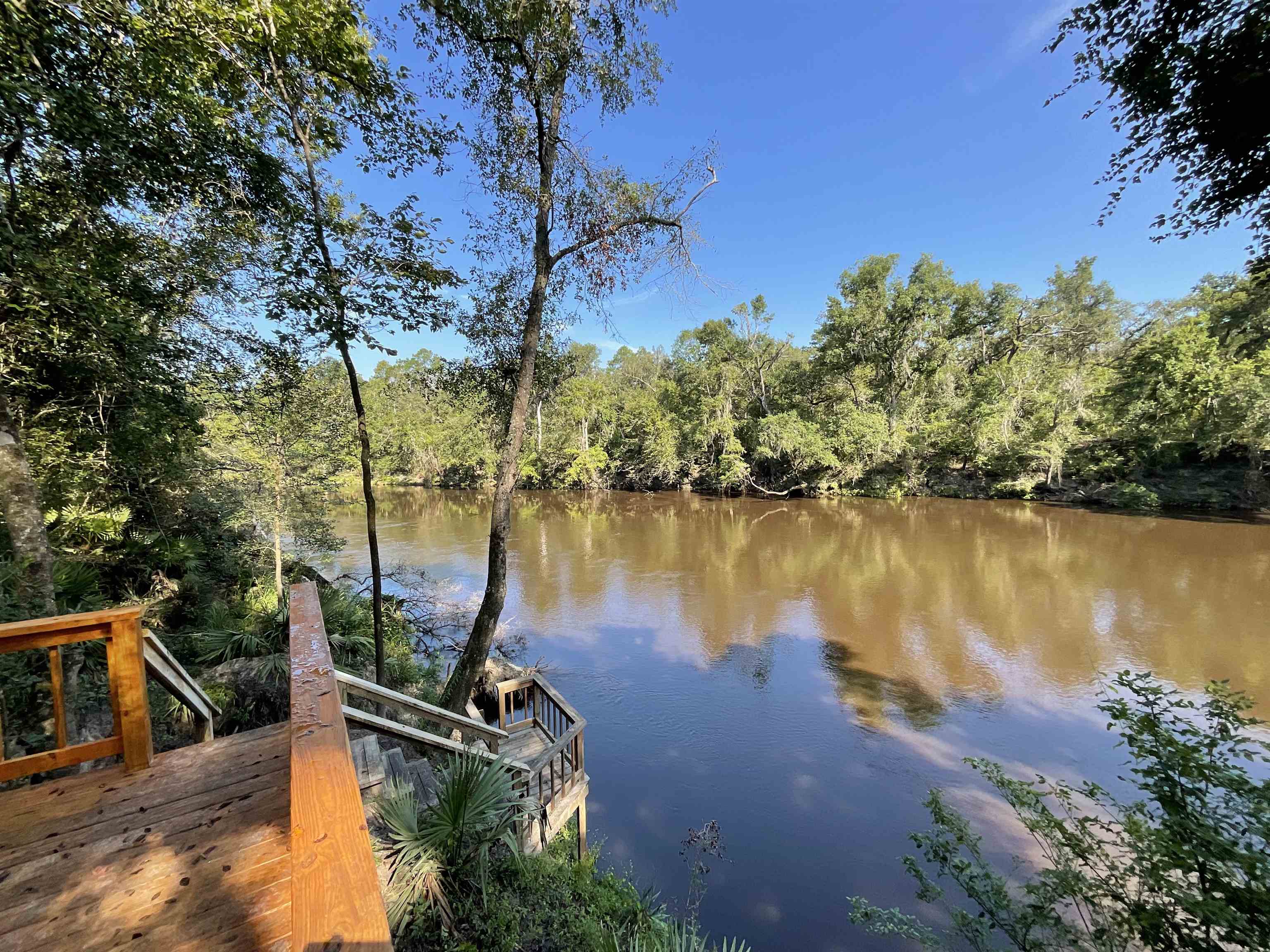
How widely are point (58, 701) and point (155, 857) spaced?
2.75 feet


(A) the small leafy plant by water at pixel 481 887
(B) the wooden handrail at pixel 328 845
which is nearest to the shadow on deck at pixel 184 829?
(B) the wooden handrail at pixel 328 845

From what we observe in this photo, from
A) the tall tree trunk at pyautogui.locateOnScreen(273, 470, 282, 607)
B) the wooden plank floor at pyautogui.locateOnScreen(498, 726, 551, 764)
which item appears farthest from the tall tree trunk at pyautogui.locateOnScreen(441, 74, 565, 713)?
the tall tree trunk at pyautogui.locateOnScreen(273, 470, 282, 607)

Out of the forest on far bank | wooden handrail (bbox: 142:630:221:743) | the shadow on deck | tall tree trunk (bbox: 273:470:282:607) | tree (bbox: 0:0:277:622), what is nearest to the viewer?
the shadow on deck

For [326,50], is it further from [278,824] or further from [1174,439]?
[1174,439]

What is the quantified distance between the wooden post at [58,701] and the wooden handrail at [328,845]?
0.93m

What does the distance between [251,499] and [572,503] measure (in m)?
20.0

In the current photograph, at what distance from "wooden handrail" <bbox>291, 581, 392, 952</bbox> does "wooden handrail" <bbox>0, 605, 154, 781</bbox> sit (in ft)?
2.61

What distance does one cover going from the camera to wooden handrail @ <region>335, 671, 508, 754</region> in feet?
8.70

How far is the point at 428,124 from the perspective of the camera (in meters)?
4.88

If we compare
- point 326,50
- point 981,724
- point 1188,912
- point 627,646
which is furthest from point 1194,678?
point 326,50

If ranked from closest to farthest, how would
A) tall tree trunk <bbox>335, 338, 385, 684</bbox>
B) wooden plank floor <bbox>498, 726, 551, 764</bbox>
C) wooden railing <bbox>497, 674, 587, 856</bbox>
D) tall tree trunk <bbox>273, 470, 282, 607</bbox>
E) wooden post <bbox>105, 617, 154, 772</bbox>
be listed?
wooden post <bbox>105, 617, 154, 772</bbox> → wooden railing <bbox>497, 674, 587, 856</bbox> → tall tree trunk <bbox>335, 338, 385, 684</bbox> → wooden plank floor <bbox>498, 726, 551, 764</bbox> → tall tree trunk <bbox>273, 470, 282, 607</bbox>

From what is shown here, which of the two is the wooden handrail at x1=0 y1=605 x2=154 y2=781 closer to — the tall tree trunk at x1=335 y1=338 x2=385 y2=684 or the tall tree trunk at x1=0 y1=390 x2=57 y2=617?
the tall tree trunk at x1=0 y1=390 x2=57 y2=617

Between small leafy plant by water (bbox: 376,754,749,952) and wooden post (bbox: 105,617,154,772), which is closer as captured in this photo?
wooden post (bbox: 105,617,154,772)

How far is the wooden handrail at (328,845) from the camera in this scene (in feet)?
2.66
